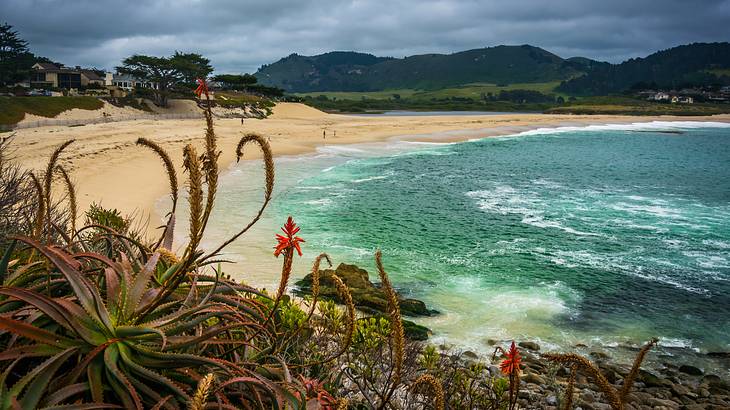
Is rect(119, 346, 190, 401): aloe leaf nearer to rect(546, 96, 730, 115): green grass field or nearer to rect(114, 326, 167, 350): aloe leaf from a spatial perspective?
rect(114, 326, 167, 350): aloe leaf

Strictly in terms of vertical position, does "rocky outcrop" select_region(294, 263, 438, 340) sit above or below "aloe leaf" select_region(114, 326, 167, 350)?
below

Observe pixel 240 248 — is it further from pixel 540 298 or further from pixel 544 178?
pixel 544 178

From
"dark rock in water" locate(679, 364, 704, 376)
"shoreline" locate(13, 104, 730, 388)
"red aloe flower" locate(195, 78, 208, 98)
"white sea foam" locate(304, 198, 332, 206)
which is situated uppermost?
"red aloe flower" locate(195, 78, 208, 98)

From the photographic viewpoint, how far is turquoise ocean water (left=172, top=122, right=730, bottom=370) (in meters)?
11.8

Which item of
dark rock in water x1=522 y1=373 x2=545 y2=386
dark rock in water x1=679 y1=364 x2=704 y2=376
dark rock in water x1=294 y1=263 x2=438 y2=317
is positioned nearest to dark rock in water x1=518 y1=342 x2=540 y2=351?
dark rock in water x1=522 y1=373 x2=545 y2=386

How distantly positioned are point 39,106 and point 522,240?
47972mm

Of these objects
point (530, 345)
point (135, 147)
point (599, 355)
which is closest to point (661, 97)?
point (135, 147)

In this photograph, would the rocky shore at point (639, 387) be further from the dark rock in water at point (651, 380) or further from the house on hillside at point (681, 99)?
the house on hillside at point (681, 99)

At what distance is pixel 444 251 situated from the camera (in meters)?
16.7

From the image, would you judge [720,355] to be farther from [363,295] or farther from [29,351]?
[29,351]

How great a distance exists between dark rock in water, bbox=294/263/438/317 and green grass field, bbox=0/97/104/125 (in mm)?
38324

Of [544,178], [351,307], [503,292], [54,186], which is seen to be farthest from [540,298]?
[544,178]

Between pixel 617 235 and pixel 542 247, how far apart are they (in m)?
3.93

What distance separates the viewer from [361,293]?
39.0ft
